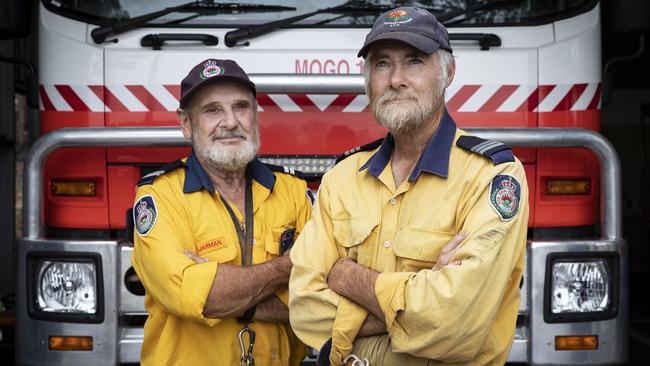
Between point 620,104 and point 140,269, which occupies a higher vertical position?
point 620,104

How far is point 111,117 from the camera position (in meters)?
3.20

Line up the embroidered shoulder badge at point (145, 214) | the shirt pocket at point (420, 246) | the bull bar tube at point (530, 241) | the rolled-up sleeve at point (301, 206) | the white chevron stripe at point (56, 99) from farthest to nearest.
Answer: the white chevron stripe at point (56, 99) < the bull bar tube at point (530, 241) < the rolled-up sleeve at point (301, 206) < the embroidered shoulder badge at point (145, 214) < the shirt pocket at point (420, 246)

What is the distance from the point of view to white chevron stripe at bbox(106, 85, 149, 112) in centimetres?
318

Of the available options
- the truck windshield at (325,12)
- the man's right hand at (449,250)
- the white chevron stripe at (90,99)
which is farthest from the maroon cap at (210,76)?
the man's right hand at (449,250)

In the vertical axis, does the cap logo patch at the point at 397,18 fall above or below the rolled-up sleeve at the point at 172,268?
above

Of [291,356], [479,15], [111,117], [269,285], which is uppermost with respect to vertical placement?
[479,15]

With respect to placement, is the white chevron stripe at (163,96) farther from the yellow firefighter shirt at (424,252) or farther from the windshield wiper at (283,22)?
the yellow firefighter shirt at (424,252)

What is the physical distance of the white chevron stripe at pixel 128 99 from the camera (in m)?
3.18

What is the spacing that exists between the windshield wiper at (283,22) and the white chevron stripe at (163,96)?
31 cm

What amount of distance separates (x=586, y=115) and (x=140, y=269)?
6.19ft

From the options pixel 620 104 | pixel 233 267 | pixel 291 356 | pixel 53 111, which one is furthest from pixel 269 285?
pixel 620 104

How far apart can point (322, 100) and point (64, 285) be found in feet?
4.07

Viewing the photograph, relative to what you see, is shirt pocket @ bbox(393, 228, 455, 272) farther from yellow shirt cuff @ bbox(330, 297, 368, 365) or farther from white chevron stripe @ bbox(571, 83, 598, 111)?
white chevron stripe @ bbox(571, 83, 598, 111)

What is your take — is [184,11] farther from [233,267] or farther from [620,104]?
[620,104]
